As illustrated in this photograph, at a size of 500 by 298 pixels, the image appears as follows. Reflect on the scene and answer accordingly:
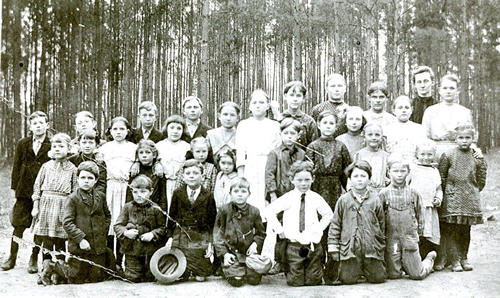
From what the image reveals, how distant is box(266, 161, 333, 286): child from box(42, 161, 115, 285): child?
1612 millimetres

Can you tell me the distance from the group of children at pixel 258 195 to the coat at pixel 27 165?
1 cm

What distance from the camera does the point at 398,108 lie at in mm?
5250

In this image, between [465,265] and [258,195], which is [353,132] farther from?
[465,265]

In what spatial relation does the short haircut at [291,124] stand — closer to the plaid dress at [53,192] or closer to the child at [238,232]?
the child at [238,232]

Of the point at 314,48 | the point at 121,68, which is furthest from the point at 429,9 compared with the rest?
the point at 121,68

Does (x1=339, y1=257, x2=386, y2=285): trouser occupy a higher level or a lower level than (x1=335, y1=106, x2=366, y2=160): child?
lower

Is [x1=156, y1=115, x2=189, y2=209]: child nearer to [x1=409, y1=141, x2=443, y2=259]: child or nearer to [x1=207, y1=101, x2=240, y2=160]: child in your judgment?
[x1=207, y1=101, x2=240, y2=160]: child

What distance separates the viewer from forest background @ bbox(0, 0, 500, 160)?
9172 millimetres

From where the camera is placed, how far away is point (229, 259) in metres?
4.57

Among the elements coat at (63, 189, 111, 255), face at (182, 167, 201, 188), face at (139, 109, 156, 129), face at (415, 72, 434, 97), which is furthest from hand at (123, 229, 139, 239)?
face at (415, 72, 434, 97)

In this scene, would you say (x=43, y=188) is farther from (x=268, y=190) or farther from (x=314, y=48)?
(x=314, y=48)

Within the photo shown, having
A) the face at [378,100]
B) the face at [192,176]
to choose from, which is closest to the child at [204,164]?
the face at [192,176]

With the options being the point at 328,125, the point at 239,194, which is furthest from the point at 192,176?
the point at 328,125

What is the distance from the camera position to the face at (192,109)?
17.9 feet
